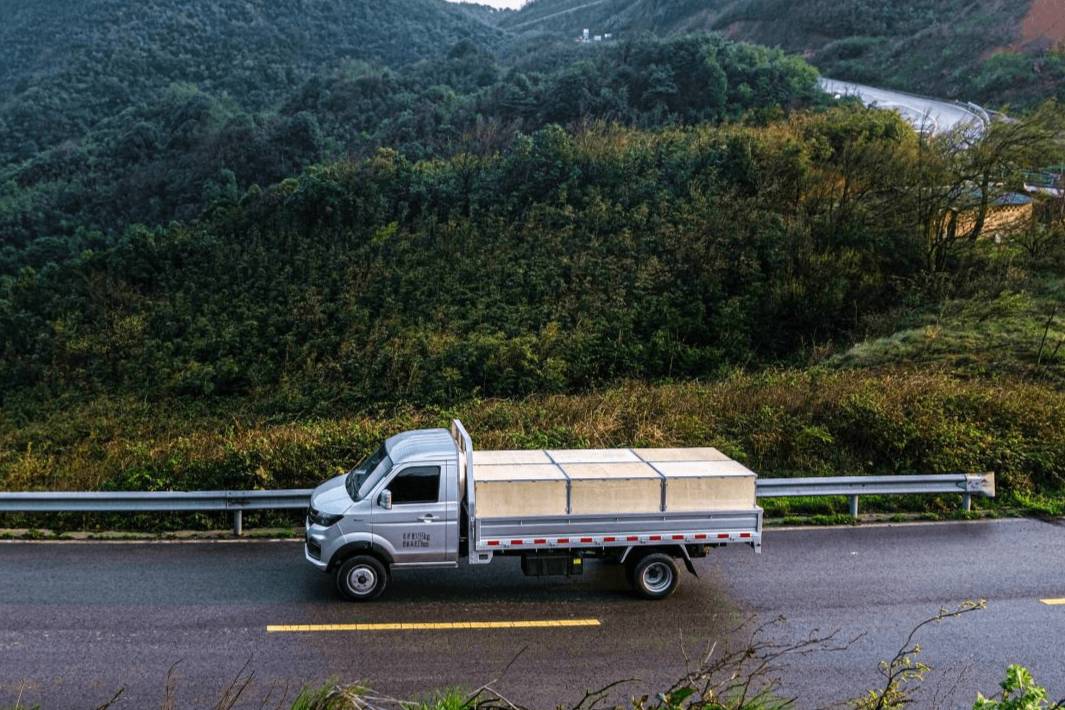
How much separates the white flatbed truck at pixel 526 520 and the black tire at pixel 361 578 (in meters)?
0.01

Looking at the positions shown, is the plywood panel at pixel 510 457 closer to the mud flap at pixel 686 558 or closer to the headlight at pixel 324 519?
the headlight at pixel 324 519

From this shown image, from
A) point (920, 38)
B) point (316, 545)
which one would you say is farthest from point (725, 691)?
point (920, 38)

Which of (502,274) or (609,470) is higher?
(502,274)

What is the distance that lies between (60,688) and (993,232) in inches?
1046

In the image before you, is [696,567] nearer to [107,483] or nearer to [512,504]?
[512,504]

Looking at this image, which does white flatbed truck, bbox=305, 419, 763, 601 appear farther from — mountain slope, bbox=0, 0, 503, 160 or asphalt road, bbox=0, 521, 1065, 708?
mountain slope, bbox=0, 0, 503, 160

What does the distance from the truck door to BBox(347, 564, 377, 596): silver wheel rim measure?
0.34 metres

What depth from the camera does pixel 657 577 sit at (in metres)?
9.88

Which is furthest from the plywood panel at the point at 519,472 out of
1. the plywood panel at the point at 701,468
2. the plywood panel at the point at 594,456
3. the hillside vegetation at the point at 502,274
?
the hillside vegetation at the point at 502,274

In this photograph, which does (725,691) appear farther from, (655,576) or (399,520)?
(399,520)

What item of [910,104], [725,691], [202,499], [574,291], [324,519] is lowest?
[202,499]

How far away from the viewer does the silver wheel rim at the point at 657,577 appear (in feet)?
32.1

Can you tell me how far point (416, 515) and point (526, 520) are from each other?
4.18 ft

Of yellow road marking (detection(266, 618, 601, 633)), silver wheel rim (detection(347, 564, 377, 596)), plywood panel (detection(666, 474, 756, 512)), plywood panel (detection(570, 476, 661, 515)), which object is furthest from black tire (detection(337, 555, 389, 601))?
plywood panel (detection(666, 474, 756, 512))
